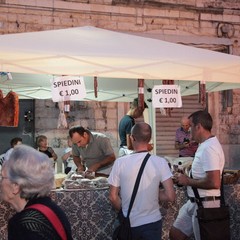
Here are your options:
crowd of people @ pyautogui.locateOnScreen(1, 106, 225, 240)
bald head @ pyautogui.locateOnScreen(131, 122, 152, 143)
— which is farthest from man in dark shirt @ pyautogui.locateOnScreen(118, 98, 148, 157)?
bald head @ pyautogui.locateOnScreen(131, 122, 152, 143)

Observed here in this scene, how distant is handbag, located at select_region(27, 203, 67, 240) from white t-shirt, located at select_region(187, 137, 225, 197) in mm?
2412

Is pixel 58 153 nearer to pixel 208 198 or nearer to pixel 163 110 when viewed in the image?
pixel 163 110

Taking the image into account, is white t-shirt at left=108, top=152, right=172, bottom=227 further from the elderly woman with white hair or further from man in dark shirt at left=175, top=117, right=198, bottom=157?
man in dark shirt at left=175, top=117, right=198, bottom=157

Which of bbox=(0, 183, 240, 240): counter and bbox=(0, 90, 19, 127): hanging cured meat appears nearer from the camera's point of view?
bbox=(0, 183, 240, 240): counter

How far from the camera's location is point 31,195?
2785mm

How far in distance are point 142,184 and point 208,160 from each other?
75 cm

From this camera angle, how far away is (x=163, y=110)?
24.8 ft

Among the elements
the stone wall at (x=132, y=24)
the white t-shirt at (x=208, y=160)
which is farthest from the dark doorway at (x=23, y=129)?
the white t-shirt at (x=208, y=160)

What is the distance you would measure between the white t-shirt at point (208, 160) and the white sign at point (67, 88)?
1810 mm

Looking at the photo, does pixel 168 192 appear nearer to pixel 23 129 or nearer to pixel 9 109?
pixel 9 109

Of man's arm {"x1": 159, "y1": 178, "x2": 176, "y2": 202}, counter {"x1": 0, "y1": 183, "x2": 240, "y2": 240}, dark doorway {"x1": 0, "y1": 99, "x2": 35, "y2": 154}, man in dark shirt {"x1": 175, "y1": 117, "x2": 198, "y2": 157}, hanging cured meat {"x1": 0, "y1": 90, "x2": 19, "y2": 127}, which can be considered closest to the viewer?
man's arm {"x1": 159, "y1": 178, "x2": 176, "y2": 202}

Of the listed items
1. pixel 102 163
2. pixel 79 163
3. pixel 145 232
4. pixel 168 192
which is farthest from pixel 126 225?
pixel 79 163

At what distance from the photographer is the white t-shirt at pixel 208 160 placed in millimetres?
4887

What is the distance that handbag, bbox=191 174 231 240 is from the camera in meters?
4.99
